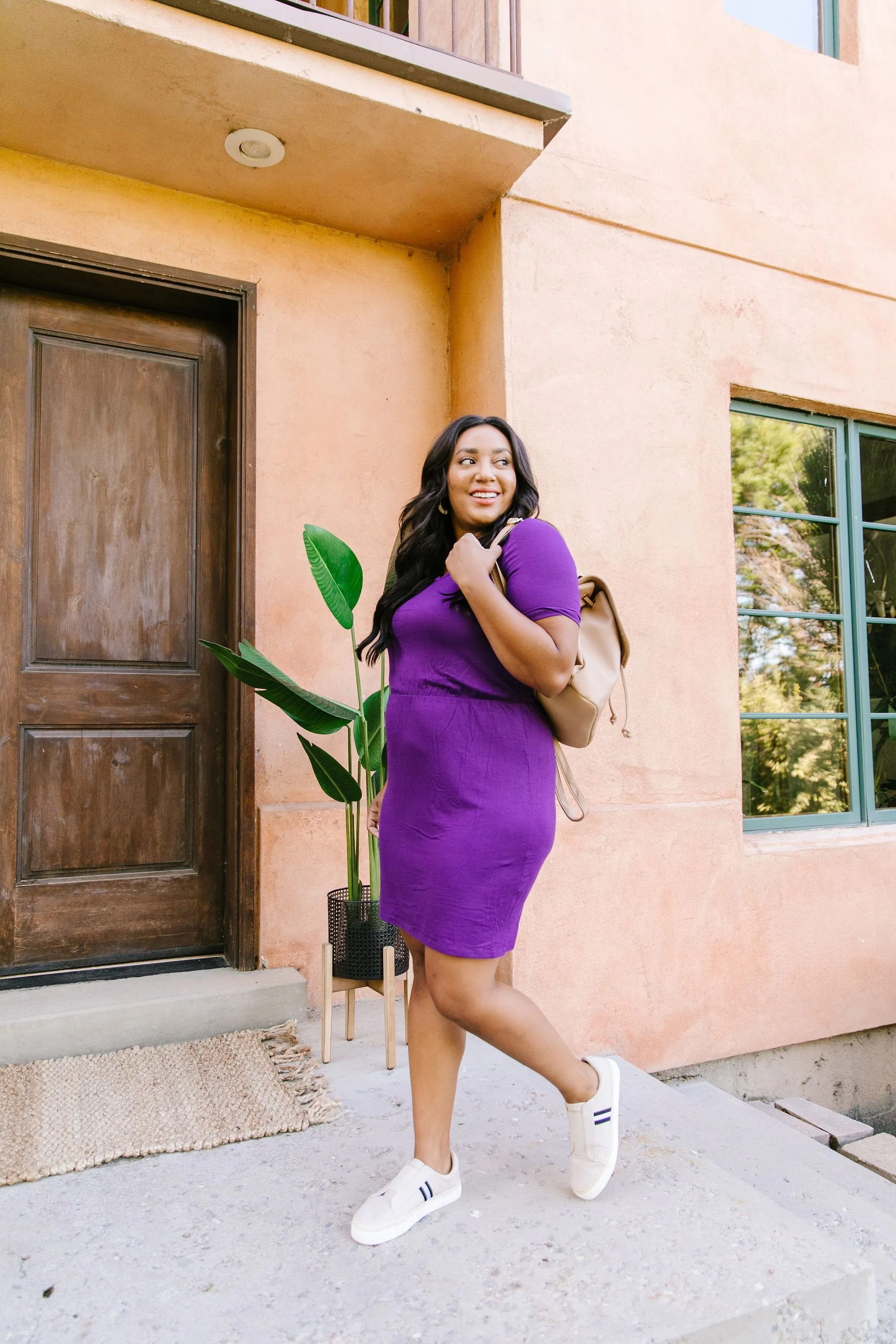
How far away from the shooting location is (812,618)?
429 cm

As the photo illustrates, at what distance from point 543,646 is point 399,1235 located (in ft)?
4.16

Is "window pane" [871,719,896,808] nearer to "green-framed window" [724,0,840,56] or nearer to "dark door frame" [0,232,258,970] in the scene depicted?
"dark door frame" [0,232,258,970]

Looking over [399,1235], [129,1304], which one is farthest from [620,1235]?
[129,1304]

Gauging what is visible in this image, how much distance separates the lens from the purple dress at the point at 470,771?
1830mm

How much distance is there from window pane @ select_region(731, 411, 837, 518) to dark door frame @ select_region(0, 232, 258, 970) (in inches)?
83.1

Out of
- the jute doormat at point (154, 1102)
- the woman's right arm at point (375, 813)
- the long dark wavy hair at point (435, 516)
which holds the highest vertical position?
the long dark wavy hair at point (435, 516)

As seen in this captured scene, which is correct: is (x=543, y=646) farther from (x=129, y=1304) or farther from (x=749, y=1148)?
(x=749, y=1148)

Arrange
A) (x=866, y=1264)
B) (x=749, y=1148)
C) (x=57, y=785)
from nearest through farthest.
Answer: (x=866, y=1264) < (x=749, y=1148) < (x=57, y=785)

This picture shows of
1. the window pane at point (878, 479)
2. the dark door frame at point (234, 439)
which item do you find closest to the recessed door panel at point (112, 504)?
the dark door frame at point (234, 439)

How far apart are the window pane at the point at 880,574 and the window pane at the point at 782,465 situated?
1.00 ft

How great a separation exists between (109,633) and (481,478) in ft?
6.77

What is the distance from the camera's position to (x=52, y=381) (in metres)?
3.51

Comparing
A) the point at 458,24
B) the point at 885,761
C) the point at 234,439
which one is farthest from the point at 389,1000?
the point at 458,24

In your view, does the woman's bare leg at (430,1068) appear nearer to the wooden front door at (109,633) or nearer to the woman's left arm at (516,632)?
the woman's left arm at (516,632)
